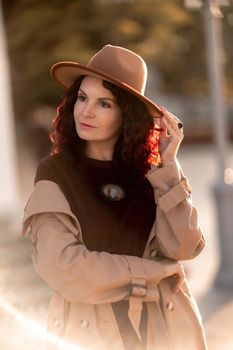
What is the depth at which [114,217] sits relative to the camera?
6.96ft

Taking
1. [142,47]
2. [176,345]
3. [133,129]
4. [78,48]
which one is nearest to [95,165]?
[133,129]

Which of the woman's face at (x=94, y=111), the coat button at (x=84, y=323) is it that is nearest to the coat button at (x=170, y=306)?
the coat button at (x=84, y=323)

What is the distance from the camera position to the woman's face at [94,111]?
2125 millimetres

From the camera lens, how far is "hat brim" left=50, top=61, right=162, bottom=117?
206cm

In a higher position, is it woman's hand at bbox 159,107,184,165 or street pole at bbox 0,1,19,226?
woman's hand at bbox 159,107,184,165

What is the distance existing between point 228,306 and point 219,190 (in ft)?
3.59

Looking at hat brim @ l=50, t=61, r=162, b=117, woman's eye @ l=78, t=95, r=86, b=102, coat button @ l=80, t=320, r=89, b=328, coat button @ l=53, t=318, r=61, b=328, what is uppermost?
hat brim @ l=50, t=61, r=162, b=117

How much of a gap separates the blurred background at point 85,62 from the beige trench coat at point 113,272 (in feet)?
0.98

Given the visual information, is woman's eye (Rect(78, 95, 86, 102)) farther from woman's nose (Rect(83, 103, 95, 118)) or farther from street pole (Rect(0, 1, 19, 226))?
street pole (Rect(0, 1, 19, 226))

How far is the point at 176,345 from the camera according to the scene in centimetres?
221

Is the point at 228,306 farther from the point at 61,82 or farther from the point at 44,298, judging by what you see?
the point at 61,82

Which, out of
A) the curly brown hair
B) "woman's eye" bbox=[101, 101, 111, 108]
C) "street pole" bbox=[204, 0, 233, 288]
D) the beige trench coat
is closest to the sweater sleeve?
the beige trench coat

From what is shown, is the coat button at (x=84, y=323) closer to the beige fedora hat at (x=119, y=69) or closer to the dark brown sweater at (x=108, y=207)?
the dark brown sweater at (x=108, y=207)

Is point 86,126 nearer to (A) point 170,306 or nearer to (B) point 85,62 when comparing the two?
(A) point 170,306
